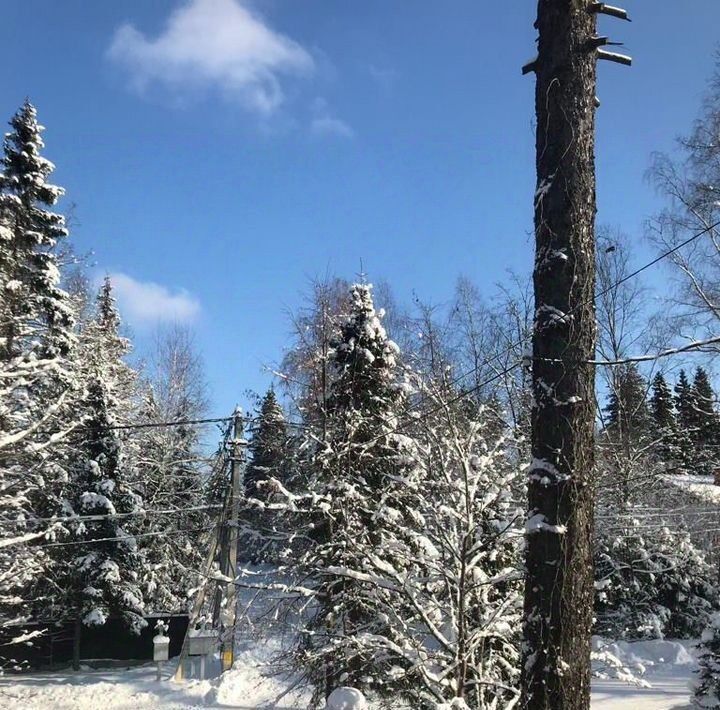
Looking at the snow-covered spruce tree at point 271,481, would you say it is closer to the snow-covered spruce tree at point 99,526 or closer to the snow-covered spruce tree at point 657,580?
the snow-covered spruce tree at point 99,526

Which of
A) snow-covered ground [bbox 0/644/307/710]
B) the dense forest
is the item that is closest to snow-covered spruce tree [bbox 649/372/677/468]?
the dense forest

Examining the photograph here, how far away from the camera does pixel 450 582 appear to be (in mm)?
7559

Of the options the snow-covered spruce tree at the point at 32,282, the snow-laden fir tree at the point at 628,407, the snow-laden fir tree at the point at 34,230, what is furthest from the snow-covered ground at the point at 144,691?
the snow-laden fir tree at the point at 628,407

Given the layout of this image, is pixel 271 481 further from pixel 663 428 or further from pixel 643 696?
pixel 663 428

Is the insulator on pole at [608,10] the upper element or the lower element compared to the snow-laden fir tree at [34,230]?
lower

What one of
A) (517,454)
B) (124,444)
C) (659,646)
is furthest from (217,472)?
(659,646)

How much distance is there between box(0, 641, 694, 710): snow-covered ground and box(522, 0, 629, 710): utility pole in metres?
11.5

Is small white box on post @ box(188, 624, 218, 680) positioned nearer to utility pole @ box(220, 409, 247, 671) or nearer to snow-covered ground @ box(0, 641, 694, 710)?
snow-covered ground @ box(0, 641, 694, 710)

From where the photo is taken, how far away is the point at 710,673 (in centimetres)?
975

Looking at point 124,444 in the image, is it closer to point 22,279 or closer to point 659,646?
point 22,279

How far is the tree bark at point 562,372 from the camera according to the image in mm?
3730

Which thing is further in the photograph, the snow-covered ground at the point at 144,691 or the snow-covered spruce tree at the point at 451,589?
the snow-covered ground at the point at 144,691

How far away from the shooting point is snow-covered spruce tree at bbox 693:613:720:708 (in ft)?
31.4

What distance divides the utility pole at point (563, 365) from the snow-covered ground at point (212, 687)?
11520 mm
